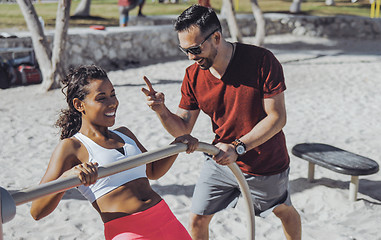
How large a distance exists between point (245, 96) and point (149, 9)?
683 inches

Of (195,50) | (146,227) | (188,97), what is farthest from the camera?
(188,97)

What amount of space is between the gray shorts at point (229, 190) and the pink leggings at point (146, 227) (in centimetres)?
81

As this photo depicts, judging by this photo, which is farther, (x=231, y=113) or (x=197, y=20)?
(x=231, y=113)

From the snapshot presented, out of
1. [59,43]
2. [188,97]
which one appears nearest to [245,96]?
[188,97]

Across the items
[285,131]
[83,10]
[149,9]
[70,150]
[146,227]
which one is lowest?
[149,9]

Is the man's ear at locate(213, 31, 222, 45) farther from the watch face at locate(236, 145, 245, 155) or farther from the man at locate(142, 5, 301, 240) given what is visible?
the watch face at locate(236, 145, 245, 155)

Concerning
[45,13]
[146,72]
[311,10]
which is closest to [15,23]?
[45,13]

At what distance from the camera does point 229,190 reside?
3.00m

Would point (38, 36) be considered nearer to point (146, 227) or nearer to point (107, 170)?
point (146, 227)

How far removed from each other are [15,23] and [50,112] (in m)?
8.28

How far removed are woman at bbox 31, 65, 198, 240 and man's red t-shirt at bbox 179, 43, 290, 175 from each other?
1.97 feet

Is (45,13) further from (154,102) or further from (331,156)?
(154,102)

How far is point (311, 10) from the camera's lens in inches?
813

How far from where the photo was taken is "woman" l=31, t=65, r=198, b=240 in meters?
2.09
